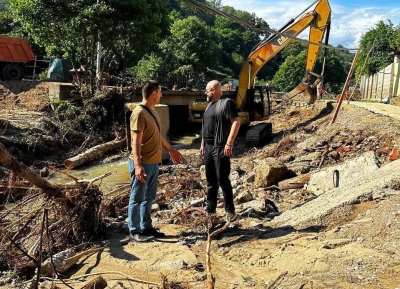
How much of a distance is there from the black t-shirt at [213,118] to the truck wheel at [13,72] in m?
17.7

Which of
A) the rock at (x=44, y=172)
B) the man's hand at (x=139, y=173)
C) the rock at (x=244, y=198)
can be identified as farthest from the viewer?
the rock at (x=44, y=172)

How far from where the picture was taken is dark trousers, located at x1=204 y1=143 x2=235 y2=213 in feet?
18.0

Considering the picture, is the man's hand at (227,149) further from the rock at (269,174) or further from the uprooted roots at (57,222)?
the rock at (269,174)

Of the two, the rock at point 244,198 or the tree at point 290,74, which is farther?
the tree at point 290,74

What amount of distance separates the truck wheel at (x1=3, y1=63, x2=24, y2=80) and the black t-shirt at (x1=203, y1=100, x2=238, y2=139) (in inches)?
697

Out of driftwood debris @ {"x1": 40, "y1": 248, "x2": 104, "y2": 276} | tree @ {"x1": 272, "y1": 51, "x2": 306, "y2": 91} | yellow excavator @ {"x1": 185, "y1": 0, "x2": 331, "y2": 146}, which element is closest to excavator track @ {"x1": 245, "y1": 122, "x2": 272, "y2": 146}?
yellow excavator @ {"x1": 185, "y1": 0, "x2": 331, "y2": 146}

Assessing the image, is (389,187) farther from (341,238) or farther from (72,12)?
(72,12)

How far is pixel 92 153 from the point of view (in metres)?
15.0

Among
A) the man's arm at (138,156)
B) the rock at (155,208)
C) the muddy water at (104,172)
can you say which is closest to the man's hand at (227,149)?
the man's arm at (138,156)

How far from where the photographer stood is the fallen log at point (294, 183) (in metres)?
8.32

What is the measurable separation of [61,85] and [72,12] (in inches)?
118

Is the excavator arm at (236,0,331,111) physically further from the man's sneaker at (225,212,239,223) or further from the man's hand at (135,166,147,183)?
the man's hand at (135,166,147,183)

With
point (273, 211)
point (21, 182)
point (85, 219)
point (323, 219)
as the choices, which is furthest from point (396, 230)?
point (21, 182)

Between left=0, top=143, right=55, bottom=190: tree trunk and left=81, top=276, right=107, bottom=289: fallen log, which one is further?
left=0, top=143, right=55, bottom=190: tree trunk
